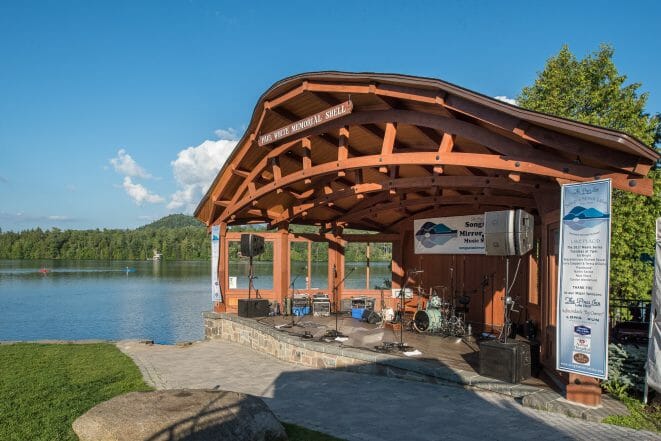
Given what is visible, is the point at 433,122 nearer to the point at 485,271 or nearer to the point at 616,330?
the point at 616,330

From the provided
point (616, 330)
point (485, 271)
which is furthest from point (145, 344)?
point (616, 330)

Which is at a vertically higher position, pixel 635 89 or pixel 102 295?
pixel 635 89

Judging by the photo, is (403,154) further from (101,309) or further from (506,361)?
(101,309)

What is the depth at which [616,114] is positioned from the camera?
18.0 m

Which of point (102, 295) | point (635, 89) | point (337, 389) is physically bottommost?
point (102, 295)

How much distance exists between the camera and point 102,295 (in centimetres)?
3278

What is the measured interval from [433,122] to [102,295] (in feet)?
102

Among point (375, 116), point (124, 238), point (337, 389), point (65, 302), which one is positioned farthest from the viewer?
point (124, 238)

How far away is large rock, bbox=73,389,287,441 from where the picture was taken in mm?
4051

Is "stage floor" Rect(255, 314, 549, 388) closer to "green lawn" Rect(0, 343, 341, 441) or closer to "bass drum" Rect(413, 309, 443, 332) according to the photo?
"bass drum" Rect(413, 309, 443, 332)

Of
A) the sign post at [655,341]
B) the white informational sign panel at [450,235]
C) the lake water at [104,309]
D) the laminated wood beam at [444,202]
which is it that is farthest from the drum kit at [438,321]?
the lake water at [104,309]

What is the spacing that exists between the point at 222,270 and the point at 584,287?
1001 centimetres

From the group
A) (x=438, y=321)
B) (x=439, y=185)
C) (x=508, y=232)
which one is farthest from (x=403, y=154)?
(x=438, y=321)

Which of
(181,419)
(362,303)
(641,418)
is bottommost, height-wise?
(362,303)
